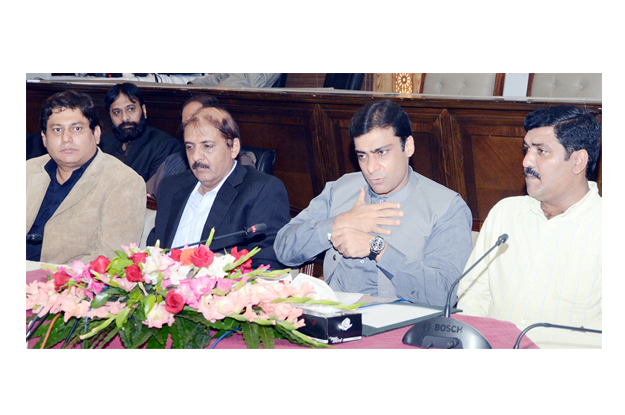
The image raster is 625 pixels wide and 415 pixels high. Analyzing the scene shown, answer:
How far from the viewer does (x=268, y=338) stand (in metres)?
1.27

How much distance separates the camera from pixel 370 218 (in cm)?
203

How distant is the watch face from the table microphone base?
0.63 meters

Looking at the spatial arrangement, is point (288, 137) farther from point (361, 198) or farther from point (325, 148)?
point (361, 198)

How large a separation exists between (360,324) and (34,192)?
1.96 meters

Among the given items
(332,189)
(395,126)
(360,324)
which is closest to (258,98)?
(332,189)

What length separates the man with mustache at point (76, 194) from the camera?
2523mm

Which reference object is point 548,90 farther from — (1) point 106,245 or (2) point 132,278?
(2) point 132,278

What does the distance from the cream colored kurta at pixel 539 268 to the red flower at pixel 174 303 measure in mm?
1023

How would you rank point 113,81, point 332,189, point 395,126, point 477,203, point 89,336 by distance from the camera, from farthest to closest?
point 113,81, point 477,203, point 332,189, point 395,126, point 89,336

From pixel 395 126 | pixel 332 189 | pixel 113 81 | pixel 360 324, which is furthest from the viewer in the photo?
pixel 113 81

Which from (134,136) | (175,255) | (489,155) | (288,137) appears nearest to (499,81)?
(489,155)

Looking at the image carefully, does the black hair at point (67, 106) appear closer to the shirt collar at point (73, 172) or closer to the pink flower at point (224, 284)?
the shirt collar at point (73, 172)

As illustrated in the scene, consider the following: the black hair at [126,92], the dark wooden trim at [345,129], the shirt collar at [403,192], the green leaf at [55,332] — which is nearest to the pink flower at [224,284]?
the green leaf at [55,332]

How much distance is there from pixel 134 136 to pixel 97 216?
Result: 1.43 meters
